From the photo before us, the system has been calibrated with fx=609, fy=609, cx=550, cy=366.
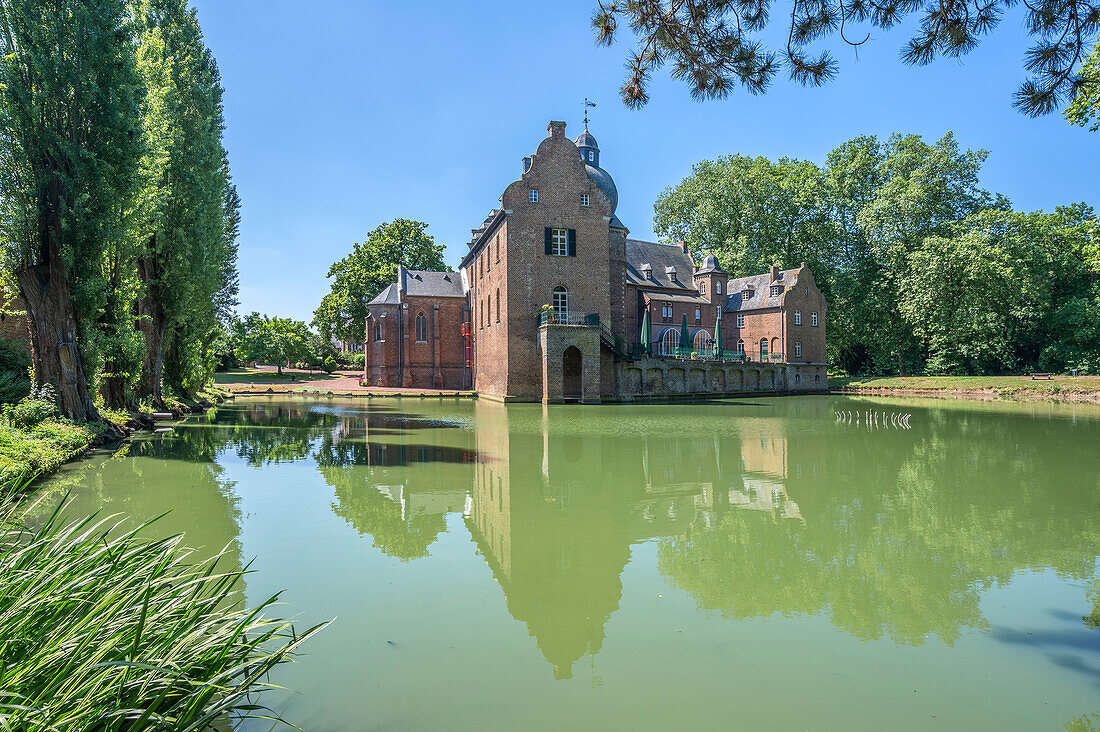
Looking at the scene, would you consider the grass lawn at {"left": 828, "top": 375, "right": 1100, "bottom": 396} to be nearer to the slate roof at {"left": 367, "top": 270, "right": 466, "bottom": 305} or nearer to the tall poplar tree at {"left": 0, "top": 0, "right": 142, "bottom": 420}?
the slate roof at {"left": 367, "top": 270, "right": 466, "bottom": 305}

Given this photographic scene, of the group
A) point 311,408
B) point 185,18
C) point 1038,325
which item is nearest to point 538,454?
point 311,408

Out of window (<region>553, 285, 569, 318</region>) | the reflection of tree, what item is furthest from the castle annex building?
the reflection of tree

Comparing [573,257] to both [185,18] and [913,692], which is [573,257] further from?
[913,692]

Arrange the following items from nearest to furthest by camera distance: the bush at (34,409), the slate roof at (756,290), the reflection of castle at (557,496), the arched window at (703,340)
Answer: the reflection of castle at (557,496), the bush at (34,409), the arched window at (703,340), the slate roof at (756,290)

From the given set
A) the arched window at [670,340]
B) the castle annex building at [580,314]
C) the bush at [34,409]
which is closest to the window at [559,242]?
the castle annex building at [580,314]

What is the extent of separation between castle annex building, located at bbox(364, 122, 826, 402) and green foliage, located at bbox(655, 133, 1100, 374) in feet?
16.6

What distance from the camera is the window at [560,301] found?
29641 millimetres

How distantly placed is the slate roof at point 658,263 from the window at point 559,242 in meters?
8.97

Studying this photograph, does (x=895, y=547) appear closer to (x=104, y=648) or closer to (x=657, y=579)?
(x=657, y=579)

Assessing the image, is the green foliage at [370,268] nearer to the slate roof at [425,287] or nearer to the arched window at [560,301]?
the slate roof at [425,287]

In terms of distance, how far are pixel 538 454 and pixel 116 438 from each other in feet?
30.6

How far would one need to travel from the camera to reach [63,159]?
1223 cm

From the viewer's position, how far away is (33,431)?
10.4m

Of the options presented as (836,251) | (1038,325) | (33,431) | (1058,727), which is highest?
(836,251)
